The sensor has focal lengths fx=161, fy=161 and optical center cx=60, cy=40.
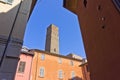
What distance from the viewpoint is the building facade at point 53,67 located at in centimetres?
2482

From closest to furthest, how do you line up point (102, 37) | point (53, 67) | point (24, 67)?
point (102, 37) < point (24, 67) < point (53, 67)

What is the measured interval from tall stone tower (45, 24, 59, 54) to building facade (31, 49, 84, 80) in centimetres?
1603

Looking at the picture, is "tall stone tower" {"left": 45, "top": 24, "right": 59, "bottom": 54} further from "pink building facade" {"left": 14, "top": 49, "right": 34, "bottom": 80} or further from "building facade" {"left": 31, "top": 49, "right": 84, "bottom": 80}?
"pink building facade" {"left": 14, "top": 49, "right": 34, "bottom": 80}

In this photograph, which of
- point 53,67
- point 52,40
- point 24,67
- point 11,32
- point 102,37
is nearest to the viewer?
point 102,37

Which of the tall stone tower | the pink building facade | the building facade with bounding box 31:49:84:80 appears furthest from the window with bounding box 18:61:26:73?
the tall stone tower

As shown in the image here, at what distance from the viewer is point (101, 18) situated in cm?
576

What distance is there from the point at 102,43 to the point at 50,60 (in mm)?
22405

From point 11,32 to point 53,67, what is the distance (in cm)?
2067

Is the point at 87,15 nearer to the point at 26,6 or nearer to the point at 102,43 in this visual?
the point at 102,43

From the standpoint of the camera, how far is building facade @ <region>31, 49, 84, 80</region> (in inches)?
977

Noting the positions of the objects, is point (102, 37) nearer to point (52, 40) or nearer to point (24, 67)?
point (24, 67)

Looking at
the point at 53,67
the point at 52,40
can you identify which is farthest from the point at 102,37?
the point at 52,40

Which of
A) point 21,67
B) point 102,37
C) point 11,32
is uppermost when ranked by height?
point 21,67

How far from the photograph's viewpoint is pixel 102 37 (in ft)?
18.2
